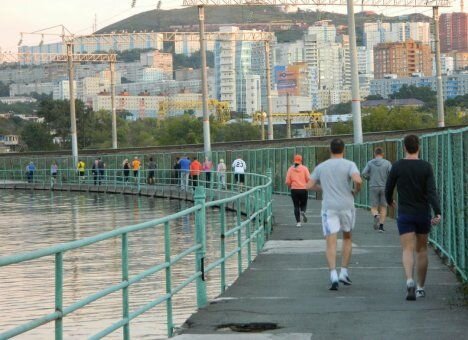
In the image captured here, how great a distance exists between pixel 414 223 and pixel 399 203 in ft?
0.93

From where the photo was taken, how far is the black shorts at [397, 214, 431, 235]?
14.5 metres

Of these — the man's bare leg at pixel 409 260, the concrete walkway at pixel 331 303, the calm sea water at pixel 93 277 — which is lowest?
the calm sea water at pixel 93 277

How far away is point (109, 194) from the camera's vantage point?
67688 millimetres

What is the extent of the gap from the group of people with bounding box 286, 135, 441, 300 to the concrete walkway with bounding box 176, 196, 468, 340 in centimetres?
38

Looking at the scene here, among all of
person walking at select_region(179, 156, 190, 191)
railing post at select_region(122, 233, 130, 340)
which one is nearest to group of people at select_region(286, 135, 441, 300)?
railing post at select_region(122, 233, 130, 340)

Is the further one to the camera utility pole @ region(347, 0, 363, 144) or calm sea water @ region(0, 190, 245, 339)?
utility pole @ region(347, 0, 363, 144)

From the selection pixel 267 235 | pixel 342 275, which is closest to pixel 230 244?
pixel 267 235

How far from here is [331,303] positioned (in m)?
14.6

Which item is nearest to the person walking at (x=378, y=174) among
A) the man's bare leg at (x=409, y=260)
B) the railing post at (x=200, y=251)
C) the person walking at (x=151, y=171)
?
the man's bare leg at (x=409, y=260)

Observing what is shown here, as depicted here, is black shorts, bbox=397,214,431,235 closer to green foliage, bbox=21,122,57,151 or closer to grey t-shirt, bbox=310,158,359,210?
grey t-shirt, bbox=310,158,359,210

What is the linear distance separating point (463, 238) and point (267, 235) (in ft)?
34.3

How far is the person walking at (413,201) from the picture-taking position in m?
14.4

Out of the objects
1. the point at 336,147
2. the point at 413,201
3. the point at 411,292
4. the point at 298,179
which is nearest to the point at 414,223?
the point at 413,201

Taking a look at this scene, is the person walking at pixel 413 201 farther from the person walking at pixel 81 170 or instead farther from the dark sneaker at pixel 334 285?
the person walking at pixel 81 170
